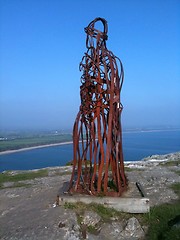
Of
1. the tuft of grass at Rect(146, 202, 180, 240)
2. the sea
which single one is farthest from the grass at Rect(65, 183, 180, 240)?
the sea

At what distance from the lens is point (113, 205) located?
7.05m

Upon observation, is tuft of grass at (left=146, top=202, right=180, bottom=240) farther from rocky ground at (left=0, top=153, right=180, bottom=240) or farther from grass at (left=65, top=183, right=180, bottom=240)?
rocky ground at (left=0, top=153, right=180, bottom=240)

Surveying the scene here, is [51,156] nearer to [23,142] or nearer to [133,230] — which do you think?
[23,142]

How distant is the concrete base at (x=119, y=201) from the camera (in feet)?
22.8

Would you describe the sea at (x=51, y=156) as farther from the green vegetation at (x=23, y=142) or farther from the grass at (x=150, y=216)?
the grass at (x=150, y=216)

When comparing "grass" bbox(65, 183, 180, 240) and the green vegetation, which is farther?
the green vegetation

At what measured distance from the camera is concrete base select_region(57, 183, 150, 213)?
6945 millimetres

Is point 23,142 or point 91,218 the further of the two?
point 23,142

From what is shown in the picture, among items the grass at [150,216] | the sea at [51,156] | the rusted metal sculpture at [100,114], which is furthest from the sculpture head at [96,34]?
the sea at [51,156]

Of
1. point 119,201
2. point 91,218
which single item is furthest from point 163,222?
point 91,218

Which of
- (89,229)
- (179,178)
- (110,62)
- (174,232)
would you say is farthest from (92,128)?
(179,178)

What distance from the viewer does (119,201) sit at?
Result: 23.0 ft

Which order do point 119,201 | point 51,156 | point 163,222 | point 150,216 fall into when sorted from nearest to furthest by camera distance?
point 163,222 < point 150,216 < point 119,201 < point 51,156

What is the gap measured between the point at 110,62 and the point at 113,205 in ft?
11.6
